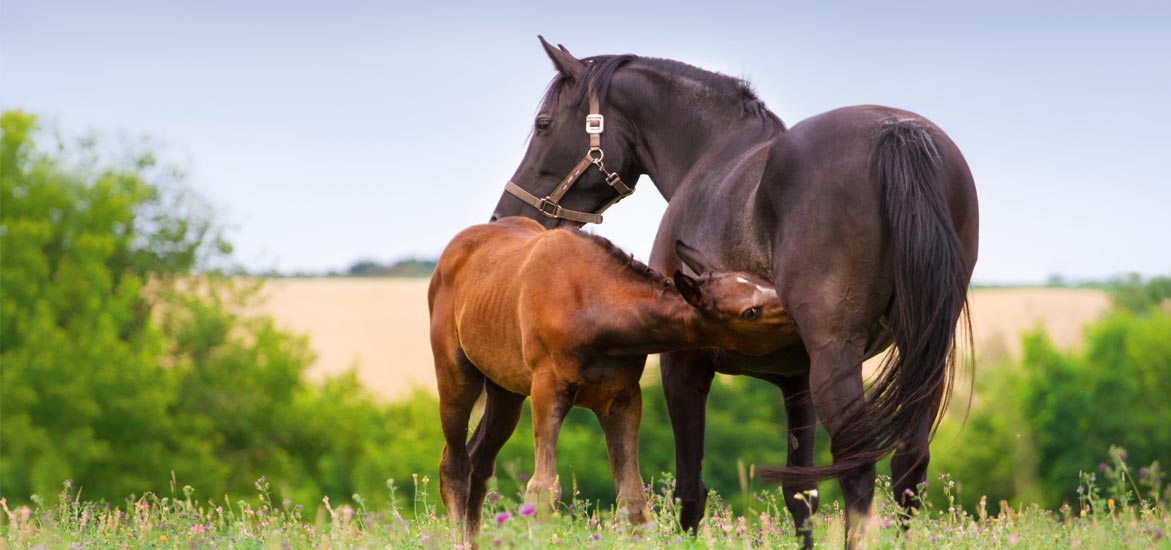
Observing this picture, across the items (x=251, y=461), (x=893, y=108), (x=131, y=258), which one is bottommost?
(x=251, y=461)

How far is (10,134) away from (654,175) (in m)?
36.9

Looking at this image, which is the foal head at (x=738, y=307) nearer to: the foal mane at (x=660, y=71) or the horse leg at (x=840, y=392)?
the horse leg at (x=840, y=392)

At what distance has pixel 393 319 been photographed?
73.8m

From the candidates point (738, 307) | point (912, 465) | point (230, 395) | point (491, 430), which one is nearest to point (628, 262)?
point (738, 307)

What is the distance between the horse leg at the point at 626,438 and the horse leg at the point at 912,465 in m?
1.20

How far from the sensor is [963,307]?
530 centimetres

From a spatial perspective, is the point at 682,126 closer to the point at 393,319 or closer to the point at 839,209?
the point at 839,209

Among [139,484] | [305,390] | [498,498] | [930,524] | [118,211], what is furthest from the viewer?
[305,390]

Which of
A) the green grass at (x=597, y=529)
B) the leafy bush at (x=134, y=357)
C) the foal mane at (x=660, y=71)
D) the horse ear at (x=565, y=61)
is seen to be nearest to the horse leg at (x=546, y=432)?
the green grass at (x=597, y=529)

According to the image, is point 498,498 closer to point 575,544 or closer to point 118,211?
point 575,544

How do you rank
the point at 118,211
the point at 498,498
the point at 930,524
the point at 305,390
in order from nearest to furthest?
the point at 498,498, the point at 930,524, the point at 118,211, the point at 305,390

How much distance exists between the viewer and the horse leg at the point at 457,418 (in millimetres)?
7148

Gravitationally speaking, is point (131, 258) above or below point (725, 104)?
below

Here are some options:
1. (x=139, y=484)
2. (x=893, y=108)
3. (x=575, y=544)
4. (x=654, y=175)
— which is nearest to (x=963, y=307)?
(x=893, y=108)
